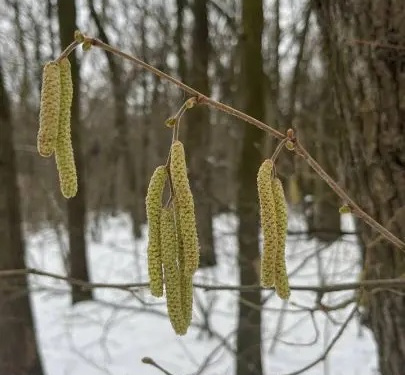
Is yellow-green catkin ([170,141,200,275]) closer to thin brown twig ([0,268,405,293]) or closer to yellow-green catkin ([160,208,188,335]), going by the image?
yellow-green catkin ([160,208,188,335])

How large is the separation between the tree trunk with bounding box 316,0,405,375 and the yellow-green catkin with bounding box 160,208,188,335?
108 cm

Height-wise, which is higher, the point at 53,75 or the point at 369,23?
the point at 369,23

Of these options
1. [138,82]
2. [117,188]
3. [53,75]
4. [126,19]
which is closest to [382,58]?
[53,75]

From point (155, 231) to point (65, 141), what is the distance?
0.19m

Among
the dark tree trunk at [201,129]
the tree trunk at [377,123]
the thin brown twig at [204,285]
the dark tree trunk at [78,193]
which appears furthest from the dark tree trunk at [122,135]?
the thin brown twig at [204,285]

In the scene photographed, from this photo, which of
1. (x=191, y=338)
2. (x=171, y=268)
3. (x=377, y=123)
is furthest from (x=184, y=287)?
(x=191, y=338)

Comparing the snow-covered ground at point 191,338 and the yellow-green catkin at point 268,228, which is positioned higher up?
the yellow-green catkin at point 268,228

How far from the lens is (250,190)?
168 inches

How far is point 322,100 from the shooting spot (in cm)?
646

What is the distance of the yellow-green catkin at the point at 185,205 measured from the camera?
899 millimetres

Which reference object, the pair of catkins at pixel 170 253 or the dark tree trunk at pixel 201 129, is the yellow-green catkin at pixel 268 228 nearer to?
the pair of catkins at pixel 170 253

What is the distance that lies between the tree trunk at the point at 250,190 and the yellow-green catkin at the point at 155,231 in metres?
2.82

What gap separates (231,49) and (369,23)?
4.71 metres

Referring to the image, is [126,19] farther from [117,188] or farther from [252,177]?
[117,188]
